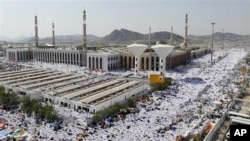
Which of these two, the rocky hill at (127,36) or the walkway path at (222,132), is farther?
the rocky hill at (127,36)

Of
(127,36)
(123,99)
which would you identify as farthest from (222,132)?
(127,36)

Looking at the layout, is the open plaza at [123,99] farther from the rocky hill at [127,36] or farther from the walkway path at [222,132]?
the rocky hill at [127,36]

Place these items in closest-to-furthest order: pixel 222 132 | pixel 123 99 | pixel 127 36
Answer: pixel 222 132 → pixel 123 99 → pixel 127 36

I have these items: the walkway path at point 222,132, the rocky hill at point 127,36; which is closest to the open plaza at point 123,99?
the walkway path at point 222,132

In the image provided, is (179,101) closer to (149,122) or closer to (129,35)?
(149,122)

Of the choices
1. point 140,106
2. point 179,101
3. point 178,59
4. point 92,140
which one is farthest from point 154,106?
point 178,59

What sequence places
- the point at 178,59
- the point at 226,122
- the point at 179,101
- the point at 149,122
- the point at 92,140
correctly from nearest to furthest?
the point at 92,140, the point at 226,122, the point at 149,122, the point at 179,101, the point at 178,59

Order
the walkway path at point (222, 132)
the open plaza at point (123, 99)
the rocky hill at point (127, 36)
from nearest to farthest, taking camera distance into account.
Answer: the walkway path at point (222, 132) < the open plaza at point (123, 99) < the rocky hill at point (127, 36)

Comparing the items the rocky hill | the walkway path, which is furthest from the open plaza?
the rocky hill

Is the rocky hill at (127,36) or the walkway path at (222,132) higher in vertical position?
the rocky hill at (127,36)

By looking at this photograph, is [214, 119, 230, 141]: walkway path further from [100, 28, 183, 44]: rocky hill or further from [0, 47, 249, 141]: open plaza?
[100, 28, 183, 44]: rocky hill

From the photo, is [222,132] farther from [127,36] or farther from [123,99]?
[127,36]
